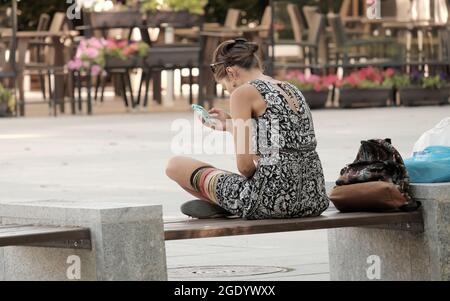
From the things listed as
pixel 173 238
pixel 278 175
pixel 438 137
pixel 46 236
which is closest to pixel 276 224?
pixel 278 175

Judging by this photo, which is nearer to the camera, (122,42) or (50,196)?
(50,196)

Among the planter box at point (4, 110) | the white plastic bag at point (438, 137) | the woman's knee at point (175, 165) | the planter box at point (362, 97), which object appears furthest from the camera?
the planter box at point (362, 97)

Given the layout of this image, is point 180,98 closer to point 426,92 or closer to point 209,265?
point 426,92

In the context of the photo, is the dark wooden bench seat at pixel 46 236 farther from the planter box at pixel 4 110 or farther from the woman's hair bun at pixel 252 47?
the planter box at pixel 4 110

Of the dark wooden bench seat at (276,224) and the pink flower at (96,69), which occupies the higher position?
the dark wooden bench seat at (276,224)

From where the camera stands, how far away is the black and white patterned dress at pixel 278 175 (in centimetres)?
703

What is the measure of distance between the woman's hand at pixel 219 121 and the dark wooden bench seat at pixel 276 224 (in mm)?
440

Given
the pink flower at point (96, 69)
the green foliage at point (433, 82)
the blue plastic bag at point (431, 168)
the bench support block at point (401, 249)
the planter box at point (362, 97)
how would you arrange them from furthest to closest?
the green foliage at point (433, 82) < the planter box at point (362, 97) < the pink flower at point (96, 69) < the blue plastic bag at point (431, 168) < the bench support block at point (401, 249)

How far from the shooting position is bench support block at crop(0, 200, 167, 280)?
6168mm

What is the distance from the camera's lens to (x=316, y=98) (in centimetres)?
2428

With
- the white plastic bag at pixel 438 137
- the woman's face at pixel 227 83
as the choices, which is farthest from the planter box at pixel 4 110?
the woman's face at pixel 227 83
